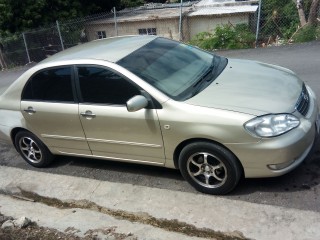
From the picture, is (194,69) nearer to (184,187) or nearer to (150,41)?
(150,41)

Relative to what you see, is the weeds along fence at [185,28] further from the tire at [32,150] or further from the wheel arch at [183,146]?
the wheel arch at [183,146]

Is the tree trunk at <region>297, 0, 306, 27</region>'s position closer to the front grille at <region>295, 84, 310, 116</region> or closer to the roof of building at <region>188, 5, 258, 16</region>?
the roof of building at <region>188, 5, 258, 16</region>

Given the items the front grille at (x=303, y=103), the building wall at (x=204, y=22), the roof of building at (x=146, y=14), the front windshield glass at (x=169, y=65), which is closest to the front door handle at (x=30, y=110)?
the front windshield glass at (x=169, y=65)

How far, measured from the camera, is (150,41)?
17.3 feet

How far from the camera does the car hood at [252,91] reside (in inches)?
159

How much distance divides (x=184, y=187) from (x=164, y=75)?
4.25 ft

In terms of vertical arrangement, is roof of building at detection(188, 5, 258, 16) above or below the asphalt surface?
below

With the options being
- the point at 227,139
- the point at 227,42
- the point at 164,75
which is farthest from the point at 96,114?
the point at 227,42

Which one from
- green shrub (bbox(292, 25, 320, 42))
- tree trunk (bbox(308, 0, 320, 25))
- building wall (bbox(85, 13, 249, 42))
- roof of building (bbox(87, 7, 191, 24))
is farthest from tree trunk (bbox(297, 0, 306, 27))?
roof of building (bbox(87, 7, 191, 24))

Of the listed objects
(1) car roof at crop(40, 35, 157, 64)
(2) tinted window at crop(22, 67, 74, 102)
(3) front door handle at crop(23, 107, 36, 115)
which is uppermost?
(1) car roof at crop(40, 35, 157, 64)

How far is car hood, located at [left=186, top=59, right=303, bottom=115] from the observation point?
13.3 ft

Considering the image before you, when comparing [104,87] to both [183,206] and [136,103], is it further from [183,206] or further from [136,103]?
[183,206]

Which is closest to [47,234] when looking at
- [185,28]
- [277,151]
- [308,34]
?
[277,151]

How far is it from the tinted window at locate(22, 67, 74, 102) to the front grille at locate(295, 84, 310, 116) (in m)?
2.60
